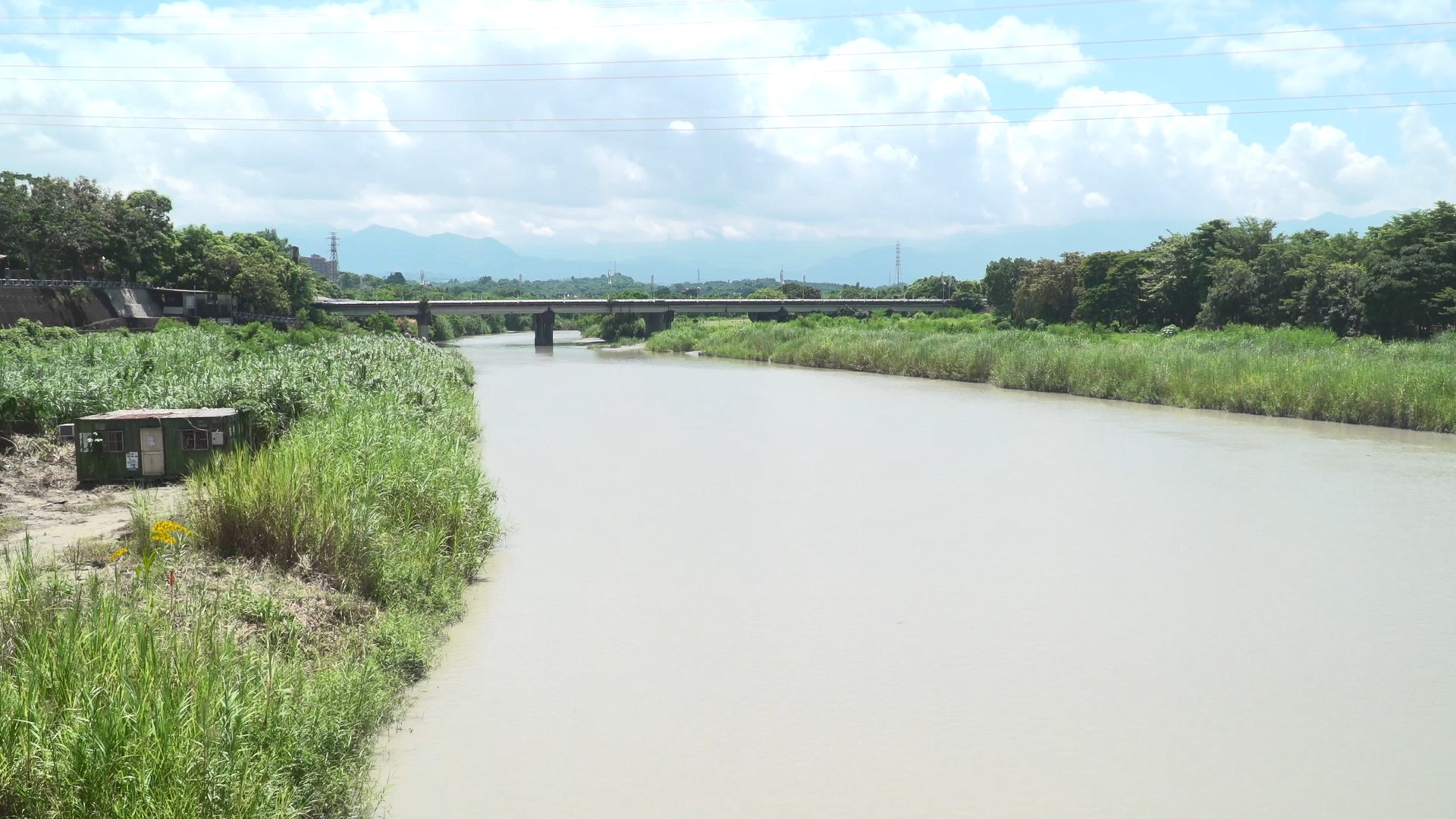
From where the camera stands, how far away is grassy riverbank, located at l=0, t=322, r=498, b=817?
14.1 ft

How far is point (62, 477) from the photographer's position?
11.6 metres

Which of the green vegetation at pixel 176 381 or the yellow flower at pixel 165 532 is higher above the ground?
the green vegetation at pixel 176 381

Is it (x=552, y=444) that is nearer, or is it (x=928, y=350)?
(x=552, y=444)

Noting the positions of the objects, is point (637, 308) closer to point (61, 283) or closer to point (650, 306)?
point (650, 306)

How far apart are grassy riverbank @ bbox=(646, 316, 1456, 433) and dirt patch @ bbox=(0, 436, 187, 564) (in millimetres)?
21992

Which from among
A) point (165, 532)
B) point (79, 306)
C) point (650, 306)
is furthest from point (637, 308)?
point (165, 532)

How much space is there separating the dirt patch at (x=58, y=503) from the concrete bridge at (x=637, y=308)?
199ft

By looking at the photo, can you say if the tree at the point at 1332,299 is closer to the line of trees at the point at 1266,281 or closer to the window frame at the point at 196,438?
the line of trees at the point at 1266,281

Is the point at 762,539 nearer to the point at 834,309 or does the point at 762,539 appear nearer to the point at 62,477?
the point at 62,477

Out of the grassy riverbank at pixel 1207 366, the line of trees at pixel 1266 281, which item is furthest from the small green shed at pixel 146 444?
the line of trees at pixel 1266 281

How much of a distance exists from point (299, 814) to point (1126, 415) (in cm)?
2323

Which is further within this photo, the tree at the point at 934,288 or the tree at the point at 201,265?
the tree at the point at 934,288

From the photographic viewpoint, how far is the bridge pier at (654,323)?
75.7m

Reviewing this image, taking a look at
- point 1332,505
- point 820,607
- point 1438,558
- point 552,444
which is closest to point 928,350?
point 552,444
